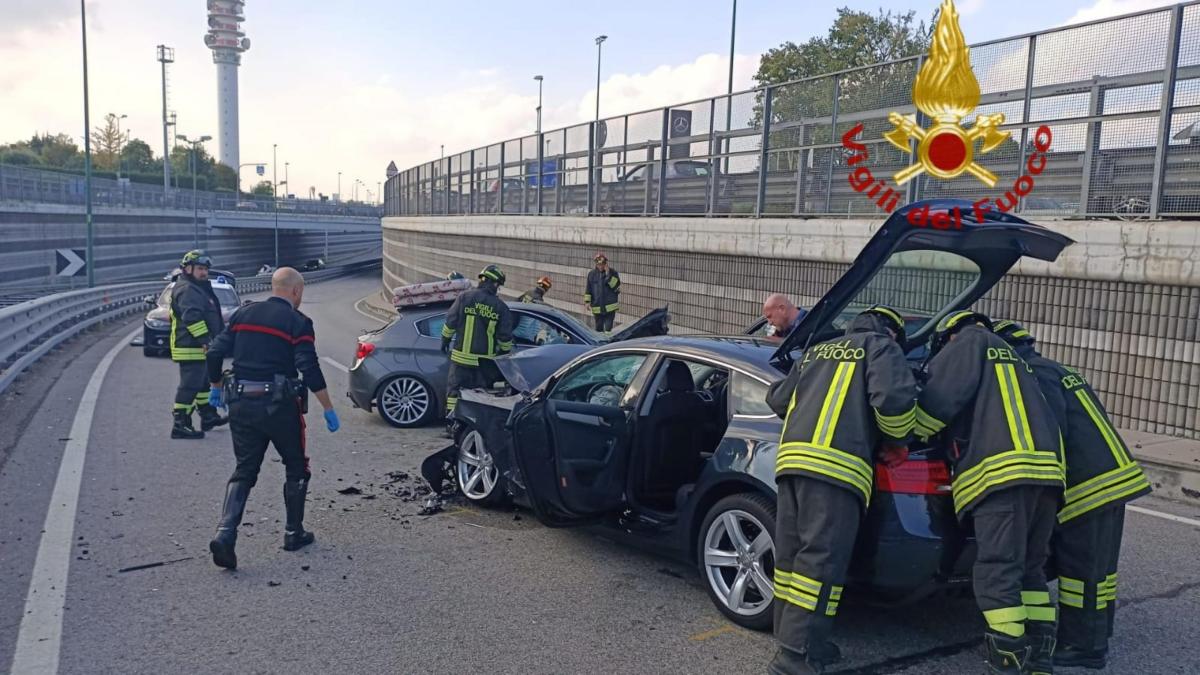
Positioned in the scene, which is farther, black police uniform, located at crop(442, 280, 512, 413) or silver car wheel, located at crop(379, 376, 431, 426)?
silver car wheel, located at crop(379, 376, 431, 426)

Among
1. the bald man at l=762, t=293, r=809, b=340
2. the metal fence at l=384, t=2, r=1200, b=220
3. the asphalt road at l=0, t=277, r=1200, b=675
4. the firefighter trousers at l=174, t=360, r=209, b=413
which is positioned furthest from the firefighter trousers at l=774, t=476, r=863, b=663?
the firefighter trousers at l=174, t=360, r=209, b=413

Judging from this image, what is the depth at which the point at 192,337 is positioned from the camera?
9453mm

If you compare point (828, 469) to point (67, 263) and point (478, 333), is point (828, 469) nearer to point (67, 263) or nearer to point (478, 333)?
point (478, 333)

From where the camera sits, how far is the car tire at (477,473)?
21.8 feet

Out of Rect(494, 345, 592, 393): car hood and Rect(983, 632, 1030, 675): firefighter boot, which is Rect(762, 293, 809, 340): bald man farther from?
Rect(983, 632, 1030, 675): firefighter boot

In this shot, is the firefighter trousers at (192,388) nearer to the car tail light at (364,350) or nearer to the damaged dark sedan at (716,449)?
the car tail light at (364,350)

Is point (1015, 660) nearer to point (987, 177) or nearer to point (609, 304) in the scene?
point (987, 177)

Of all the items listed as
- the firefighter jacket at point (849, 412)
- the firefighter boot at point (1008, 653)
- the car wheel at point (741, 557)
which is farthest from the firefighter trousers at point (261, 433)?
the firefighter boot at point (1008, 653)

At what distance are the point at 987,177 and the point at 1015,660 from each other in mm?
7727

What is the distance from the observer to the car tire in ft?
21.8

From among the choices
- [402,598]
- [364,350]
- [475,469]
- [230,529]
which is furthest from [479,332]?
[402,598]

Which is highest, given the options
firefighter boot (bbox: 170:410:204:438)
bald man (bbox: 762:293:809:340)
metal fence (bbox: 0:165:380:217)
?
metal fence (bbox: 0:165:380:217)

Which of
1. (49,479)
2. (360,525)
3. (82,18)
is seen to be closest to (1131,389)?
(360,525)

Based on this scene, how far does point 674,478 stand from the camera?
5.54m
